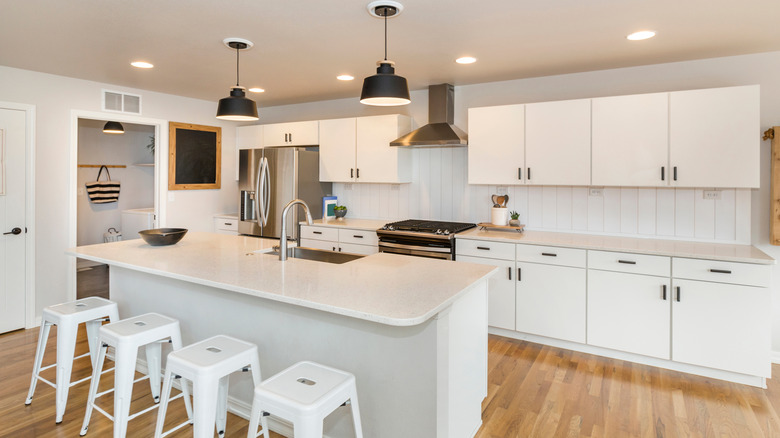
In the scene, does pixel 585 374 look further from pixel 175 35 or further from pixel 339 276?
pixel 175 35

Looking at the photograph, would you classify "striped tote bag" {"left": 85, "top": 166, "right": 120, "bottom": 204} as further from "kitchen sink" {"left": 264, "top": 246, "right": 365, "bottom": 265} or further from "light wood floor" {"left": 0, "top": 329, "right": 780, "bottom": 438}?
"kitchen sink" {"left": 264, "top": 246, "right": 365, "bottom": 265}

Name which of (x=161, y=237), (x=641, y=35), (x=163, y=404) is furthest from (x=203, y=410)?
(x=641, y=35)

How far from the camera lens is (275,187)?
5039 mm

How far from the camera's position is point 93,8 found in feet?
8.10

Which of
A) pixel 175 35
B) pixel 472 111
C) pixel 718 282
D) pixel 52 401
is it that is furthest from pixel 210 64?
pixel 718 282

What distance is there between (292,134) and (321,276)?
346 centimetres

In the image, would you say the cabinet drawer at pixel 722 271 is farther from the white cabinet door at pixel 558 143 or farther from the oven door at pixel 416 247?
the oven door at pixel 416 247

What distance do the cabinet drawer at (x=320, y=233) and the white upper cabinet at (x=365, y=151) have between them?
634mm

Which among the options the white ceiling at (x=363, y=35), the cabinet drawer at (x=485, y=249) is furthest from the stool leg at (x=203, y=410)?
the cabinet drawer at (x=485, y=249)

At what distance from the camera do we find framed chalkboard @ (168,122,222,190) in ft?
17.0

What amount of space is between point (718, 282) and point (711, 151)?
0.96 meters

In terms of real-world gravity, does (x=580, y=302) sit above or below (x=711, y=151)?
below

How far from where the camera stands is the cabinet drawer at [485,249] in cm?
370

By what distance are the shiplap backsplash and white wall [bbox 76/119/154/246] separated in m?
3.74
